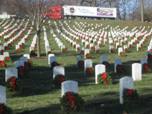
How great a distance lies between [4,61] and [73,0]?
262 feet

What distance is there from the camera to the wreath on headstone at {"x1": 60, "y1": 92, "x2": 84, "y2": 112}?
1168cm

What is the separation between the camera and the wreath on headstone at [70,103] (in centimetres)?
1168

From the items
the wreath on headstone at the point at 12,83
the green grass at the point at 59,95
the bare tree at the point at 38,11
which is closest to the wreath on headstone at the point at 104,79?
the green grass at the point at 59,95

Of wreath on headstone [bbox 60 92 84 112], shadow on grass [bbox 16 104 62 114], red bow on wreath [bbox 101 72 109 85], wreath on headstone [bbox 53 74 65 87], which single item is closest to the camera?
wreath on headstone [bbox 60 92 84 112]

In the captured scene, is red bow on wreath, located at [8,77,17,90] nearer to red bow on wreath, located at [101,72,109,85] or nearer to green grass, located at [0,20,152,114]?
green grass, located at [0,20,152,114]

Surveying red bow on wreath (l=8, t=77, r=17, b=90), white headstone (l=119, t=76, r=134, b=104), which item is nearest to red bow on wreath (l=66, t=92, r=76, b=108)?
white headstone (l=119, t=76, r=134, b=104)

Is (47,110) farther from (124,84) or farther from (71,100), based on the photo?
(124,84)

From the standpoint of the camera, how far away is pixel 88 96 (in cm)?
1401

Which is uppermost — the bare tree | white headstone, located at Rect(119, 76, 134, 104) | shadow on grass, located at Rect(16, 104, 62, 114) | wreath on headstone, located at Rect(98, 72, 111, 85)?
the bare tree

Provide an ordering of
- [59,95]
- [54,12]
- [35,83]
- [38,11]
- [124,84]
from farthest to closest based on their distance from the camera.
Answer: [54,12] < [38,11] < [35,83] < [59,95] < [124,84]

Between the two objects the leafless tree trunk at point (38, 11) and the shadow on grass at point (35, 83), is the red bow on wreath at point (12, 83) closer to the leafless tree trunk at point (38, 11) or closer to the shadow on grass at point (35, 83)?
the shadow on grass at point (35, 83)

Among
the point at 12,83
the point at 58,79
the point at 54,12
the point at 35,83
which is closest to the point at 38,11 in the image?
the point at 35,83

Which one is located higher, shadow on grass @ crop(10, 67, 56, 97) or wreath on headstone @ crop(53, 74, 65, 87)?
wreath on headstone @ crop(53, 74, 65, 87)

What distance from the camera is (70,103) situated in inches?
461
